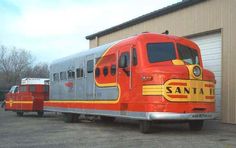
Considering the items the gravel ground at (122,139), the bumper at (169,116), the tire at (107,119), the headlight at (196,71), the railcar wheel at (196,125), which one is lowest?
the gravel ground at (122,139)

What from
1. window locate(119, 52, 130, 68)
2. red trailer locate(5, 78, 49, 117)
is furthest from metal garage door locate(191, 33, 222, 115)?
red trailer locate(5, 78, 49, 117)

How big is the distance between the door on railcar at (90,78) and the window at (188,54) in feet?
12.6

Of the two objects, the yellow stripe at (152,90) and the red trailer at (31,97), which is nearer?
the yellow stripe at (152,90)

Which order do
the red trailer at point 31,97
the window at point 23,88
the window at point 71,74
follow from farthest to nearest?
the window at point 23,88 < the red trailer at point 31,97 < the window at point 71,74

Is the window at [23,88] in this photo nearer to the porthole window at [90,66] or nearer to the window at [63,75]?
the window at [63,75]

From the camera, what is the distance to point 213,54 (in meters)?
19.7

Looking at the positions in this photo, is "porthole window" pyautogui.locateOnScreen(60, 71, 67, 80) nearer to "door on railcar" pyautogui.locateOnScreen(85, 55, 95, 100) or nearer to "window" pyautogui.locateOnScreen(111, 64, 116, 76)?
"door on railcar" pyautogui.locateOnScreen(85, 55, 95, 100)

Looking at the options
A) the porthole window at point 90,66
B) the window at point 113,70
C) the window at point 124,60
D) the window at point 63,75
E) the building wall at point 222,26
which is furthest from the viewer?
the window at point 63,75

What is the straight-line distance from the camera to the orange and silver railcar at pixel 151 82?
44.9 feet

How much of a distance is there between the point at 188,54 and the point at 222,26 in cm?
404

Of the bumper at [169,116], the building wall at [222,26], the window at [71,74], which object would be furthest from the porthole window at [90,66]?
the building wall at [222,26]

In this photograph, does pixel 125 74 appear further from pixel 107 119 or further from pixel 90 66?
pixel 107 119

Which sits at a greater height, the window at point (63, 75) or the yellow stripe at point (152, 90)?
the window at point (63, 75)

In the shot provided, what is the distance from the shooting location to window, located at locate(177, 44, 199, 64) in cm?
1504
